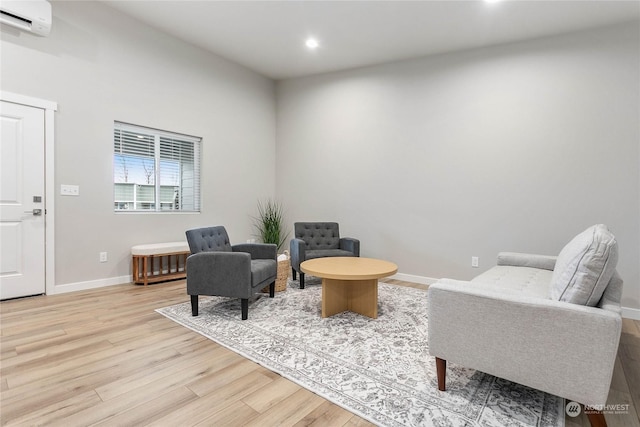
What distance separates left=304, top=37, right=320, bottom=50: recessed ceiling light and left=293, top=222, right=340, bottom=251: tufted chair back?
2483mm

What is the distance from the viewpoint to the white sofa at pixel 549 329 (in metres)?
1.39

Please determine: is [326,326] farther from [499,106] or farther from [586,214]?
[499,106]

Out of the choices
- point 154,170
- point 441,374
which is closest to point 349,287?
point 441,374

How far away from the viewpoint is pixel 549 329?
148 cm

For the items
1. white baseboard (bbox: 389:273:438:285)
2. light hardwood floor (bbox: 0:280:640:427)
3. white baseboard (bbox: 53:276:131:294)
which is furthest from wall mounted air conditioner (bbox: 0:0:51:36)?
white baseboard (bbox: 389:273:438:285)

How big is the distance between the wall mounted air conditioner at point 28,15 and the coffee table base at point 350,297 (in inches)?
151

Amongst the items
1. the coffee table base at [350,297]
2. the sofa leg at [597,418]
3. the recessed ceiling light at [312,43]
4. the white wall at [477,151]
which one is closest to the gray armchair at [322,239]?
the white wall at [477,151]

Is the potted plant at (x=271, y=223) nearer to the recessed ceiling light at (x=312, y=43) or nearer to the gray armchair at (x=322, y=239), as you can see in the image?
the gray armchair at (x=322, y=239)

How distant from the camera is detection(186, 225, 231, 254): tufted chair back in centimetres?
320

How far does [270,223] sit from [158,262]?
1937 mm

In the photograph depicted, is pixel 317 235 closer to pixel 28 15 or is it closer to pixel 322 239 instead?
pixel 322 239

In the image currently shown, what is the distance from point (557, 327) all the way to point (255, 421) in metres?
1.48

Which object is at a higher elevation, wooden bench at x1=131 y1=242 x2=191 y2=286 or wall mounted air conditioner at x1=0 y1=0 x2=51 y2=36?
wall mounted air conditioner at x1=0 y1=0 x2=51 y2=36

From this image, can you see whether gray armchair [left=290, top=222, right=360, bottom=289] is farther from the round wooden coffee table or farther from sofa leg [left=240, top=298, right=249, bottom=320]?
sofa leg [left=240, top=298, right=249, bottom=320]
